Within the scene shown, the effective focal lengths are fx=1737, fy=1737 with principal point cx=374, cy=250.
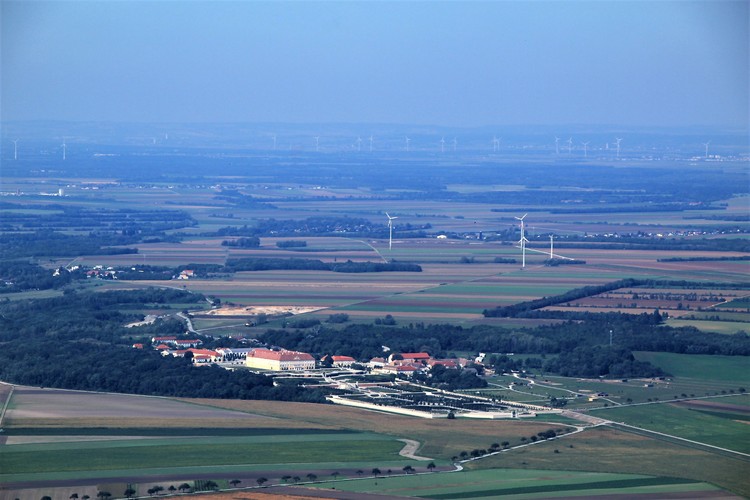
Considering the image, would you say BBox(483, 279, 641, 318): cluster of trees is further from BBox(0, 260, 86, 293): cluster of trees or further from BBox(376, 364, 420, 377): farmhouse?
BBox(0, 260, 86, 293): cluster of trees

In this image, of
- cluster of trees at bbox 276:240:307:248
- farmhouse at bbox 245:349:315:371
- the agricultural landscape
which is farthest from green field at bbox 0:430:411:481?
cluster of trees at bbox 276:240:307:248

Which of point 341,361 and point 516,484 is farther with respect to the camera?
point 341,361

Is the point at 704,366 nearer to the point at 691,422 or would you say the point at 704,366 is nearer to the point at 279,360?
the point at 691,422

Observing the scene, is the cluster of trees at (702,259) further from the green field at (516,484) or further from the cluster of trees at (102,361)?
the green field at (516,484)

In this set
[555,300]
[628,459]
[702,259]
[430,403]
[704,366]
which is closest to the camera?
[628,459]

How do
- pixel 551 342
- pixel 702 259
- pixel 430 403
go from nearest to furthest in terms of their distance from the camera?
pixel 430 403, pixel 551 342, pixel 702 259

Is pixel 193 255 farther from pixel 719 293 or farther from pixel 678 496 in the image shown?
pixel 678 496

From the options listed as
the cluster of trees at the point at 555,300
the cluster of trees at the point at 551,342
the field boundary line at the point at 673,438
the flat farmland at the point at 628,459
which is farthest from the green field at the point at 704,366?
the flat farmland at the point at 628,459

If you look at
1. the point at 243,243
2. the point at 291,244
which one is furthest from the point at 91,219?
the point at 291,244
